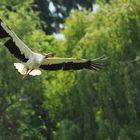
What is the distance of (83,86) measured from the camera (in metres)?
22.4

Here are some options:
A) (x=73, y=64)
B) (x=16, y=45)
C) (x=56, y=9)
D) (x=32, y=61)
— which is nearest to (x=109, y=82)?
(x=73, y=64)

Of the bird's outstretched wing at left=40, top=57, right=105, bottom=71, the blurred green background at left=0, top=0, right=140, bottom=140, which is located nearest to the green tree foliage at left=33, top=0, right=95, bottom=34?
the blurred green background at left=0, top=0, right=140, bottom=140

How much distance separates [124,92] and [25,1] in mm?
8734

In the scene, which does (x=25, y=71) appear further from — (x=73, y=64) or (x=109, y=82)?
(x=109, y=82)

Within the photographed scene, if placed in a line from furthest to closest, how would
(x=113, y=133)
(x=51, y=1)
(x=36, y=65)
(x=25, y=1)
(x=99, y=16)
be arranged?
(x=51, y=1) < (x=25, y=1) < (x=99, y=16) < (x=113, y=133) < (x=36, y=65)

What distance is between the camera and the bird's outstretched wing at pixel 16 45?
1395cm

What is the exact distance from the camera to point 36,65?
13914 millimetres

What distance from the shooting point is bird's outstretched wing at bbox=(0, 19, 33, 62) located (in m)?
13.9

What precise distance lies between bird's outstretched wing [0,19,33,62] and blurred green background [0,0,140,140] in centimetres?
754

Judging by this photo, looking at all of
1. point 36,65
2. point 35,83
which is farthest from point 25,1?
point 36,65

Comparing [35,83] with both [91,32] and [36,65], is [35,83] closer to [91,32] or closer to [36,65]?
[91,32]

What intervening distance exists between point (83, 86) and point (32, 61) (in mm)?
8590

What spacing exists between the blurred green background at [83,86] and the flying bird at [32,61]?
6.66 metres

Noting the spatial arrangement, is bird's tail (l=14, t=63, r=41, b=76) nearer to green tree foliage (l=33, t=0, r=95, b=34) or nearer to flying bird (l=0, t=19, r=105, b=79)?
flying bird (l=0, t=19, r=105, b=79)
